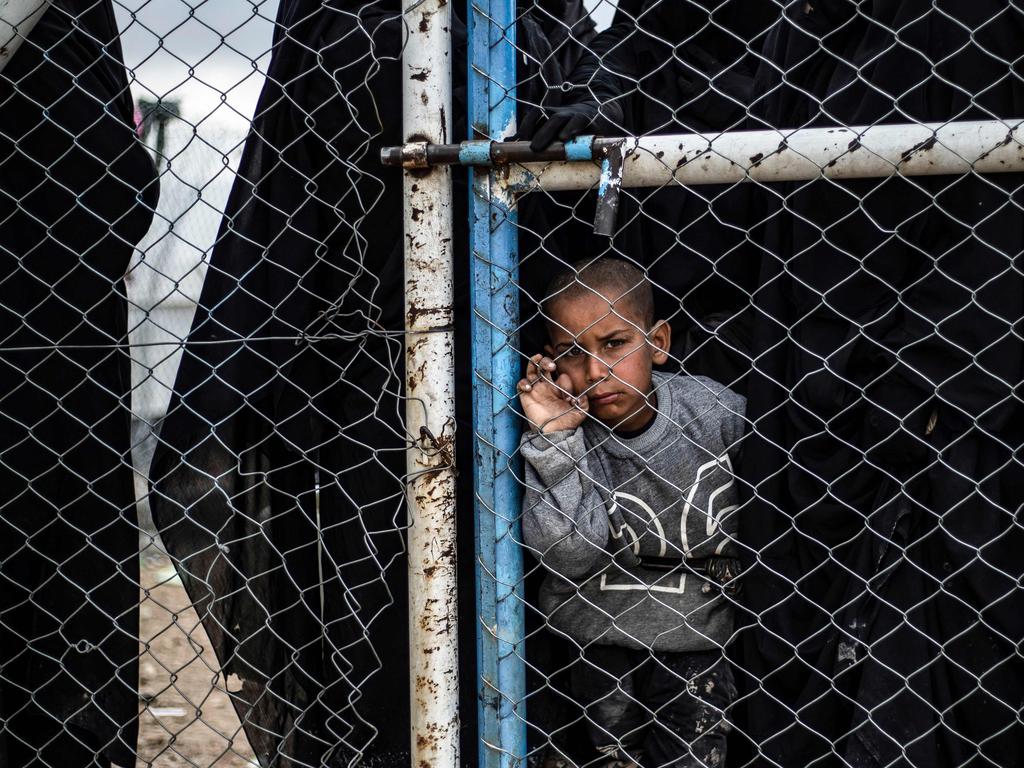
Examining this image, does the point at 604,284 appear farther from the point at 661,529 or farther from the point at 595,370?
the point at 661,529

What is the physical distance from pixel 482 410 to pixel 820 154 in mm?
818

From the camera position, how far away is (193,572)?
2.45m

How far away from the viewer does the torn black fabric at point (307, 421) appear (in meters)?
2.36

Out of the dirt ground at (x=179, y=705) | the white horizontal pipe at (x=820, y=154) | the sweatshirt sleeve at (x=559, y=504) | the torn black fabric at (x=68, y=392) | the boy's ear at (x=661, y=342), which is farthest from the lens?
the dirt ground at (x=179, y=705)

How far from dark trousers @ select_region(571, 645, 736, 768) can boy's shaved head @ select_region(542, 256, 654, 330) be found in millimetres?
808

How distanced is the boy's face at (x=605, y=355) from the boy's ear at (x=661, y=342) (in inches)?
2.6

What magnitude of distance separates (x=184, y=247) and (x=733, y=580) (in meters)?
2.85

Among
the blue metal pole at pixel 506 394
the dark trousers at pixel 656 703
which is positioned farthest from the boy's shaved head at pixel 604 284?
the dark trousers at pixel 656 703

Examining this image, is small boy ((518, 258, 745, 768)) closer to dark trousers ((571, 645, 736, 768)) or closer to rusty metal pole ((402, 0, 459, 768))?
dark trousers ((571, 645, 736, 768))

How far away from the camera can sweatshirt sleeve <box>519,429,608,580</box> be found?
7.13 ft

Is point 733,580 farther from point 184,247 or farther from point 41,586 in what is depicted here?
point 184,247

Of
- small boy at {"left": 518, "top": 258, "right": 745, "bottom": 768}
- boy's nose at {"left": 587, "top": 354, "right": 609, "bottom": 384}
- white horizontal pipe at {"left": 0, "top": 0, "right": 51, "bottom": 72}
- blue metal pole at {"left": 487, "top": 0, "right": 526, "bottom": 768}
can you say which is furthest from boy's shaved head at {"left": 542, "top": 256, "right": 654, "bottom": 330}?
white horizontal pipe at {"left": 0, "top": 0, "right": 51, "bottom": 72}

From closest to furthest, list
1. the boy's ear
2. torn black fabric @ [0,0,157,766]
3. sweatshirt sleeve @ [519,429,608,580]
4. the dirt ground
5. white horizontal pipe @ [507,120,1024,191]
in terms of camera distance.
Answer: white horizontal pipe @ [507,120,1024,191]
sweatshirt sleeve @ [519,429,608,580]
torn black fabric @ [0,0,157,766]
the boy's ear
the dirt ground

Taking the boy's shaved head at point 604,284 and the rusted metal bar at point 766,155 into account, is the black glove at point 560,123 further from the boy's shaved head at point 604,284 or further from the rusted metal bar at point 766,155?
the boy's shaved head at point 604,284
